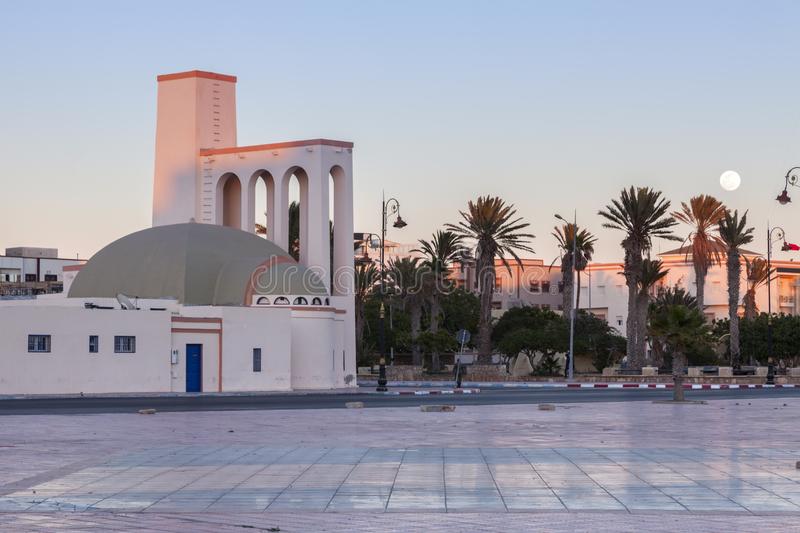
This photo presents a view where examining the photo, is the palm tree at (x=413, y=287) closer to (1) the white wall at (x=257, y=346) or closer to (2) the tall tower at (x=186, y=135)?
(2) the tall tower at (x=186, y=135)

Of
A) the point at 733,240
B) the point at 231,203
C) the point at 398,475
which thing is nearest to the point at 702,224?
the point at 733,240

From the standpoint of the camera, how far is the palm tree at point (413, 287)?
299ft

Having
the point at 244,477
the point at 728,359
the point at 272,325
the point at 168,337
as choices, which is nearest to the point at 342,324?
the point at 272,325

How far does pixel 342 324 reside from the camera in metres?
66.4

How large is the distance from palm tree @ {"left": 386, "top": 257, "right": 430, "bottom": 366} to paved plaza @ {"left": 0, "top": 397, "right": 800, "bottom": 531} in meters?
61.8

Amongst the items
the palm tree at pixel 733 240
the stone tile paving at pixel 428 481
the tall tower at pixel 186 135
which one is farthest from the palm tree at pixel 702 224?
the stone tile paving at pixel 428 481

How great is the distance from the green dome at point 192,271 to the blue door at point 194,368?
5058 mm

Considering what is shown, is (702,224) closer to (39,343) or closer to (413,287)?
(413,287)

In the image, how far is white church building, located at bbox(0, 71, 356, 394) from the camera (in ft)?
176

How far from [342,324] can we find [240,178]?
412 inches

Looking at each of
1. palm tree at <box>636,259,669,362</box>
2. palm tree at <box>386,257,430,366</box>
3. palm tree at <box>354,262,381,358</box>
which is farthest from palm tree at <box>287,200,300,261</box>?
palm tree at <box>636,259,669,362</box>

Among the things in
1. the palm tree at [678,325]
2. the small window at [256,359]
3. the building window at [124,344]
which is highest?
the palm tree at [678,325]

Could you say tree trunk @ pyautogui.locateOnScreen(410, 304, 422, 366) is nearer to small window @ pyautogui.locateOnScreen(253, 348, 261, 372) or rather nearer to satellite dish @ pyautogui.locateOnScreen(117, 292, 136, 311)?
small window @ pyautogui.locateOnScreen(253, 348, 261, 372)

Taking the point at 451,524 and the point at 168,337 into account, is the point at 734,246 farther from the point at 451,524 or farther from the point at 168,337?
the point at 451,524
